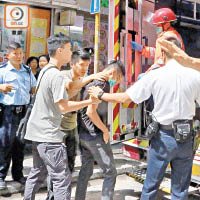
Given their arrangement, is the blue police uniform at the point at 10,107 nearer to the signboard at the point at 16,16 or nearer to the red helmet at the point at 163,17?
the signboard at the point at 16,16

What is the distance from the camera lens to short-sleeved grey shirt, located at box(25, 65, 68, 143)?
9.76 feet

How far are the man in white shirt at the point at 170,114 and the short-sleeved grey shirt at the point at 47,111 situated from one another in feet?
2.09

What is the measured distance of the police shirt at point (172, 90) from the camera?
2941 millimetres

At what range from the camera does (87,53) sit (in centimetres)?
380

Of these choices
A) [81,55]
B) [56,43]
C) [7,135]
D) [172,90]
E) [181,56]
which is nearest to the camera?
[181,56]

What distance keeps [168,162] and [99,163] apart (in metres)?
0.76

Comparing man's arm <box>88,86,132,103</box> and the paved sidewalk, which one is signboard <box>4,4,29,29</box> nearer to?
the paved sidewalk

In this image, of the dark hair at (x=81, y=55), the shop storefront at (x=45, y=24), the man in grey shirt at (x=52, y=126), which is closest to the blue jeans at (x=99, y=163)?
the man in grey shirt at (x=52, y=126)

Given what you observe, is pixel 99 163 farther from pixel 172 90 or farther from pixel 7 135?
pixel 7 135

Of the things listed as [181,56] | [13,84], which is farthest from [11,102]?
[181,56]

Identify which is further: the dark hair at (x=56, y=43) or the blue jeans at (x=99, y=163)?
the blue jeans at (x=99, y=163)

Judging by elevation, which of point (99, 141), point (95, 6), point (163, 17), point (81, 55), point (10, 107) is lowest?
point (99, 141)

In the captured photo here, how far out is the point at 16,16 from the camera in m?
6.21

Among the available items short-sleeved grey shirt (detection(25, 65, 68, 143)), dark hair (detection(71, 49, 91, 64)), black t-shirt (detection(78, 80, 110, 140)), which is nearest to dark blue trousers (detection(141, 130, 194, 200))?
black t-shirt (detection(78, 80, 110, 140))
